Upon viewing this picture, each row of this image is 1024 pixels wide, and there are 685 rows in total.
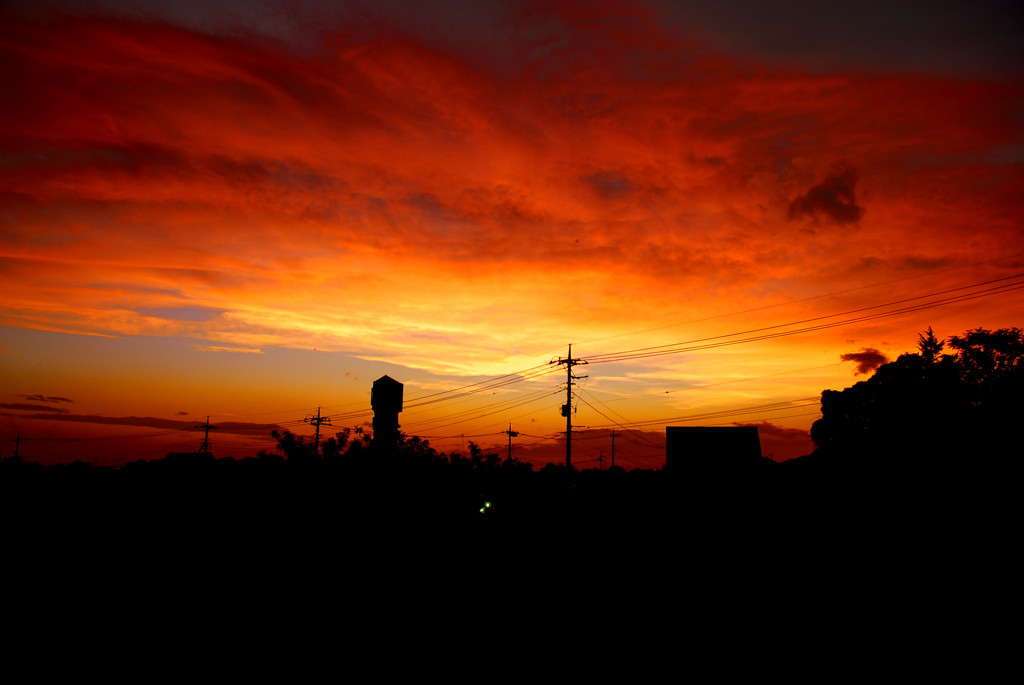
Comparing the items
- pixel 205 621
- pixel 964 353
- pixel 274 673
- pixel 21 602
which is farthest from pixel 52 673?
pixel 964 353

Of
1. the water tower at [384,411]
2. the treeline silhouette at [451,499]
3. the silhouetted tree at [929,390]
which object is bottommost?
Result: the treeline silhouette at [451,499]

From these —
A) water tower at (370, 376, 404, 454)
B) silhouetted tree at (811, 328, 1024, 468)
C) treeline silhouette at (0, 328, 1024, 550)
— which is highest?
silhouetted tree at (811, 328, 1024, 468)

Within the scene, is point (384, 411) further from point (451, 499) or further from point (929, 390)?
point (929, 390)

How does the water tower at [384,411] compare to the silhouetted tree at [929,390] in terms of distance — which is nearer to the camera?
the water tower at [384,411]

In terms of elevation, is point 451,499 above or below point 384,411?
below

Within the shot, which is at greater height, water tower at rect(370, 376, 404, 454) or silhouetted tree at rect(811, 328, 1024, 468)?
silhouetted tree at rect(811, 328, 1024, 468)

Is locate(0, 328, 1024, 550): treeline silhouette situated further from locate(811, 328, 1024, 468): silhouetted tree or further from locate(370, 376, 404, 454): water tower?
locate(811, 328, 1024, 468): silhouetted tree

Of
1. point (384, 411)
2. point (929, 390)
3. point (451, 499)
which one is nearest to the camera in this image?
point (384, 411)

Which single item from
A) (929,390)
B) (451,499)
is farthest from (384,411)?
(929,390)

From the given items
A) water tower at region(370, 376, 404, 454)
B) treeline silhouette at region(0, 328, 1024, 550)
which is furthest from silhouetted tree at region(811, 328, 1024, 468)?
water tower at region(370, 376, 404, 454)

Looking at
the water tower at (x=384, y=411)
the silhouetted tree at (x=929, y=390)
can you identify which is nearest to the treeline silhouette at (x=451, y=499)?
the water tower at (x=384, y=411)

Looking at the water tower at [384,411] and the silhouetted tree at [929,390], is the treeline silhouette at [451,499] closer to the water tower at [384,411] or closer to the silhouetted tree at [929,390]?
the water tower at [384,411]

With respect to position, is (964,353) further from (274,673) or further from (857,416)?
(274,673)

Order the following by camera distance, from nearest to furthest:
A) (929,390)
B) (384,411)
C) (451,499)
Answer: (384,411)
(451,499)
(929,390)
